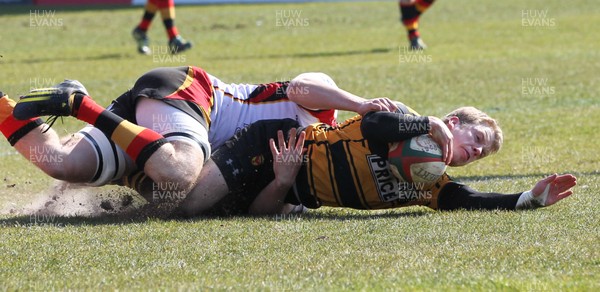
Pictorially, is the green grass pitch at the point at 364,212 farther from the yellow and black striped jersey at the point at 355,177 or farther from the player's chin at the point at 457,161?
the player's chin at the point at 457,161

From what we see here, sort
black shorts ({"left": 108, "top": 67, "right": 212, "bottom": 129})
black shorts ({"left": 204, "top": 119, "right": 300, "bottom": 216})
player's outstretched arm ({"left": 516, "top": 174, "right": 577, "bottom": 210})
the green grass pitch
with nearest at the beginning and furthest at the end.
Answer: the green grass pitch → player's outstretched arm ({"left": 516, "top": 174, "right": 577, "bottom": 210}) → black shorts ({"left": 204, "top": 119, "right": 300, "bottom": 216}) → black shorts ({"left": 108, "top": 67, "right": 212, "bottom": 129})

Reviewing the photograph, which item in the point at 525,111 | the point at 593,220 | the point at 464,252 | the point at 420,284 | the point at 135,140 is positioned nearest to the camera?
the point at 420,284

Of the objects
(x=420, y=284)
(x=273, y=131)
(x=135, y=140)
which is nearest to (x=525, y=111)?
(x=273, y=131)

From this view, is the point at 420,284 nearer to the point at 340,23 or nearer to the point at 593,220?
the point at 593,220

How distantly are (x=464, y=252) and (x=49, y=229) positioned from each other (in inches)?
81.0

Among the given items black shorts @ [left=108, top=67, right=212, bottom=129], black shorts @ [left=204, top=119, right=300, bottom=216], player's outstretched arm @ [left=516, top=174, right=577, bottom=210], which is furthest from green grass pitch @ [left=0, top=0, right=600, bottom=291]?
black shorts @ [left=108, top=67, right=212, bottom=129]

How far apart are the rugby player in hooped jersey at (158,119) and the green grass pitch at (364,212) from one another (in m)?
0.30

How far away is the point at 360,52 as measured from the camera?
52.7ft

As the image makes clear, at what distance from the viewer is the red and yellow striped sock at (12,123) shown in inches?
223

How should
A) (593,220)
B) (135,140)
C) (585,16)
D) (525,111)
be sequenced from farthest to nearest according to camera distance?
(585,16) → (525,111) → (135,140) → (593,220)

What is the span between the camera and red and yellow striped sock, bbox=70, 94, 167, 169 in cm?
538

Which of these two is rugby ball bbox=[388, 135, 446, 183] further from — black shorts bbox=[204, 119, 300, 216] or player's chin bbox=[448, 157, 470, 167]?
black shorts bbox=[204, 119, 300, 216]

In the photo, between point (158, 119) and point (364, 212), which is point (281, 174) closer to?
point (364, 212)

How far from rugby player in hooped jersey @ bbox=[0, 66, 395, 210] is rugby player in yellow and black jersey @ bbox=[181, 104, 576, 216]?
138 mm
